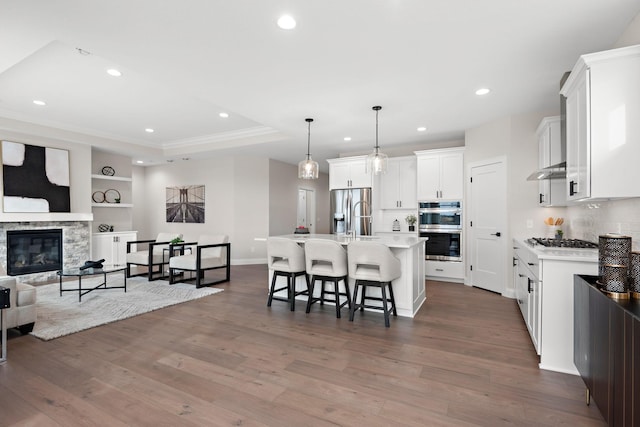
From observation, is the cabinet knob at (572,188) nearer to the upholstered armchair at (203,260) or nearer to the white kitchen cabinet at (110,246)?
the upholstered armchair at (203,260)

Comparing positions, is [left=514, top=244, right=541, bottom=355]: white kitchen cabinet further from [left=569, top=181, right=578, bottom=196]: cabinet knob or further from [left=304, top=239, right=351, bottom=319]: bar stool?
[left=304, top=239, right=351, bottom=319]: bar stool

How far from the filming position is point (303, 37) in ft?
8.49

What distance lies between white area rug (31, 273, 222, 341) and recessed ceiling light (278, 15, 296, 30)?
138 inches

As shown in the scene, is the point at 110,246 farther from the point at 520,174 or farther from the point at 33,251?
the point at 520,174

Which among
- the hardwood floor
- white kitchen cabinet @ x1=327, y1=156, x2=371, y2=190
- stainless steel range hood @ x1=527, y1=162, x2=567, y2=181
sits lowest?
the hardwood floor

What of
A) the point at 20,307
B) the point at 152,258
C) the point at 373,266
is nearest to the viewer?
the point at 20,307

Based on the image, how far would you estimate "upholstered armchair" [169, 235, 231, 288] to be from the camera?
16.8ft

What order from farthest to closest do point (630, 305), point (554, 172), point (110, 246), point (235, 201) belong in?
point (235, 201) → point (110, 246) → point (554, 172) → point (630, 305)

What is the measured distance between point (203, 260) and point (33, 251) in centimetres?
327

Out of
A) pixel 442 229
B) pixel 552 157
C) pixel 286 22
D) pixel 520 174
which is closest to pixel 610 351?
pixel 286 22

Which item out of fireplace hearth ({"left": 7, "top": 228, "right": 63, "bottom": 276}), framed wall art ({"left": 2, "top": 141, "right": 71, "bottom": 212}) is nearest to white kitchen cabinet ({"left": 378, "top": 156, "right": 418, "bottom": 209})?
framed wall art ({"left": 2, "top": 141, "right": 71, "bottom": 212})

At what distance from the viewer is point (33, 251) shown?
5598 mm

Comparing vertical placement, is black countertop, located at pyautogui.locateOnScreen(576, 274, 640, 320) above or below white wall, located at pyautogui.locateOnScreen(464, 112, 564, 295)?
below

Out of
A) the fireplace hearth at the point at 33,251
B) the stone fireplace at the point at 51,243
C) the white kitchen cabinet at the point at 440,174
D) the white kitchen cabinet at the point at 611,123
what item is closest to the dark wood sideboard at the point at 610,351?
the white kitchen cabinet at the point at 611,123
